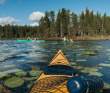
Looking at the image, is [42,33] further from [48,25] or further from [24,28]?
[24,28]

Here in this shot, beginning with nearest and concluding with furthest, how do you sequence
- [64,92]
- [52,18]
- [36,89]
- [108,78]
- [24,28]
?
[64,92] < [36,89] < [108,78] < [52,18] < [24,28]

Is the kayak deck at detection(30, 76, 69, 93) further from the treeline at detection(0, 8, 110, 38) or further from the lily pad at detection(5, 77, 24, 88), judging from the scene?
the treeline at detection(0, 8, 110, 38)

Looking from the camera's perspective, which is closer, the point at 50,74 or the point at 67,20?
the point at 50,74

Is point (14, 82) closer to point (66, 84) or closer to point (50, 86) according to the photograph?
point (50, 86)

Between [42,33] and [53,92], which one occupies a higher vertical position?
[42,33]

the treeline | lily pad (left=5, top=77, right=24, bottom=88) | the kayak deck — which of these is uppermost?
the treeline

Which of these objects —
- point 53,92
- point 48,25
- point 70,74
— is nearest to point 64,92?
point 53,92

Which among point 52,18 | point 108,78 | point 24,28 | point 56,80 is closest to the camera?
point 56,80

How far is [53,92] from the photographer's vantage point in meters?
3.41

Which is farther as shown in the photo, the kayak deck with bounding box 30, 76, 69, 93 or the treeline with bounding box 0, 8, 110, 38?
the treeline with bounding box 0, 8, 110, 38

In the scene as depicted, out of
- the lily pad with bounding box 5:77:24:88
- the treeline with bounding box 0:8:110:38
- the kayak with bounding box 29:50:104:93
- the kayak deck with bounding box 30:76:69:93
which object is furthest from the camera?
the treeline with bounding box 0:8:110:38

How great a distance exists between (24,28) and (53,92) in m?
110

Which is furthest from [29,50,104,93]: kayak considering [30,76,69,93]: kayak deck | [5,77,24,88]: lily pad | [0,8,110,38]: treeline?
[0,8,110,38]: treeline

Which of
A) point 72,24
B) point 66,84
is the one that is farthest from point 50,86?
point 72,24
